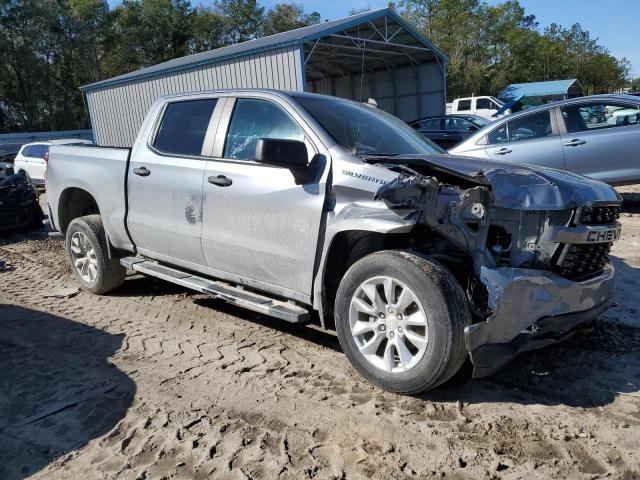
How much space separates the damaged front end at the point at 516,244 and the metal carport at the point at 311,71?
41.3 feet

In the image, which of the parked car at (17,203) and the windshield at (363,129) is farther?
the parked car at (17,203)

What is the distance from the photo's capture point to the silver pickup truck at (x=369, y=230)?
9.73 feet

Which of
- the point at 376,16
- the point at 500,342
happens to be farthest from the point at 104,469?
the point at 376,16

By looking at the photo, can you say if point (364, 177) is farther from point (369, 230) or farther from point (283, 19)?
point (283, 19)

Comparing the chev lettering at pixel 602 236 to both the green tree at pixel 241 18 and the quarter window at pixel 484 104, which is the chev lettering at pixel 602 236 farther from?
the green tree at pixel 241 18

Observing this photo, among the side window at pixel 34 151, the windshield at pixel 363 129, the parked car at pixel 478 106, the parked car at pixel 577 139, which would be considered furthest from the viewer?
Answer: the parked car at pixel 478 106

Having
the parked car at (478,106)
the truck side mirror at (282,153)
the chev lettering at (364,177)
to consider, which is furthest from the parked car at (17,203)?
the parked car at (478,106)

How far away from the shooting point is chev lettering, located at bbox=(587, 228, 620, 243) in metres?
3.08

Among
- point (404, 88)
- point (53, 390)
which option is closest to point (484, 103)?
point (404, 88)

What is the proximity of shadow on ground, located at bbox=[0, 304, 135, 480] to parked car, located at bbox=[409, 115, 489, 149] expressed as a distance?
485 inches

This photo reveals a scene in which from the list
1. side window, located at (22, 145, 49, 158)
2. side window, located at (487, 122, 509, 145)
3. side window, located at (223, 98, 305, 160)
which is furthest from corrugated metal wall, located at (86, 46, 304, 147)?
side window, located at (223, 98, 305, 160)

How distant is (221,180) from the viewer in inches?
160

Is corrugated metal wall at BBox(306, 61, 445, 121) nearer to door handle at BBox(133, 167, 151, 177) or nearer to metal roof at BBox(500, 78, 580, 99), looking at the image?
metal roof at BBox(500, 78, 580, 99)

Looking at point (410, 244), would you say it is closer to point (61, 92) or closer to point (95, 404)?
point (95, 404)
